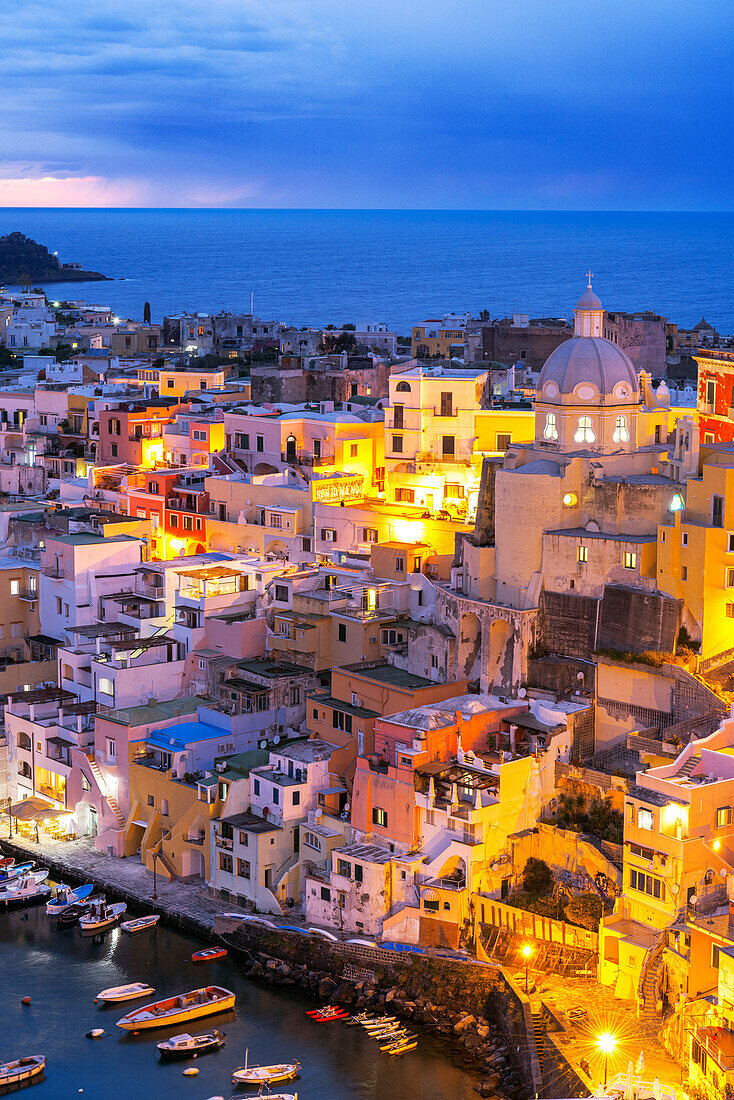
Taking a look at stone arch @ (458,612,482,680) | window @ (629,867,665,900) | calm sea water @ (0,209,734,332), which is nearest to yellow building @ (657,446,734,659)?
stone arch @ (458,612,482,680)

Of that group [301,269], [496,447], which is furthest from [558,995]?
[301,269]

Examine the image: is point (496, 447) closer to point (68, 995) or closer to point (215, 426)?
point (215, 426)

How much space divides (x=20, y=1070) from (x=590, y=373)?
17.0 meters

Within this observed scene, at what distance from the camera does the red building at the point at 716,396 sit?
35125 millimetres

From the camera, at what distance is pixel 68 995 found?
28.9 m

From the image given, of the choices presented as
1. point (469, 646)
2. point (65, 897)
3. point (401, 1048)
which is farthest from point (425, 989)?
point (469, 646)

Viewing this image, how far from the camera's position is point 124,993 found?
28.5 metres

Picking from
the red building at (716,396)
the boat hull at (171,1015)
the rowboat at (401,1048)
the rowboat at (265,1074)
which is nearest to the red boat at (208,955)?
the boat hull at (171,1015)

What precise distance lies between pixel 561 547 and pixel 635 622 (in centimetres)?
238

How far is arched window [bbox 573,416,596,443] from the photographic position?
33906mm

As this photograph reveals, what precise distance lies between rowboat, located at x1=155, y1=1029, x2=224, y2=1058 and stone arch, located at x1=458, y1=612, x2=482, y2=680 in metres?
9.56

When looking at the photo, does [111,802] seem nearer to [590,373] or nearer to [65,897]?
[65,897]

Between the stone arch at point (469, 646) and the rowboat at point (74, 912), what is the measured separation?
832cm

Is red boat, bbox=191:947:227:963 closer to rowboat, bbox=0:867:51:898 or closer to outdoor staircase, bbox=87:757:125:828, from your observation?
rowboat, bbox=0:867:51:898
